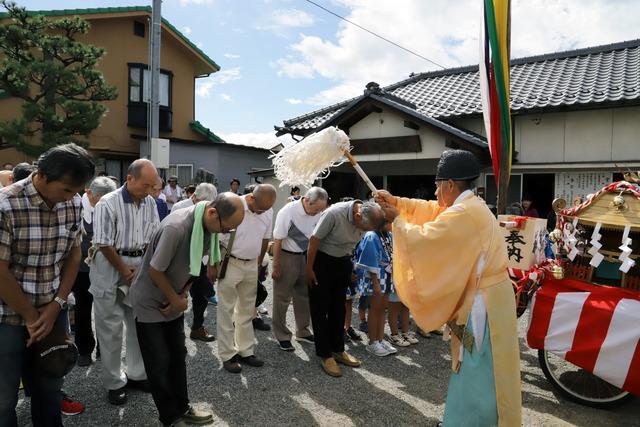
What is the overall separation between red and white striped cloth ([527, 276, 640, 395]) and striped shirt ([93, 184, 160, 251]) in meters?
3.93

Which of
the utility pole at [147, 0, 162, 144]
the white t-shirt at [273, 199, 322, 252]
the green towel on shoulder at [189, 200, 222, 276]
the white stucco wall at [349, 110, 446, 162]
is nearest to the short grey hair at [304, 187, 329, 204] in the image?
the white t-shirt at [273, 199, 322, 252]

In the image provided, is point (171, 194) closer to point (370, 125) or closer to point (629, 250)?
point (370, 125)

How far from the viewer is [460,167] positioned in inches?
121

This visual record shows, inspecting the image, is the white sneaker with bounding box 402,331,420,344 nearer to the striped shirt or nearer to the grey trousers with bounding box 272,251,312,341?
the grey trousers with bounding box 272,251,312,341

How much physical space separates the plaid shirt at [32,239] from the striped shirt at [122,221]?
0.95 meters

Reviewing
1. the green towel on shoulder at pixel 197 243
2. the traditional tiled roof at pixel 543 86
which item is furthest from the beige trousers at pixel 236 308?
the traditional tiled roof at pixel 543 86

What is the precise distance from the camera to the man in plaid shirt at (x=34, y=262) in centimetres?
258

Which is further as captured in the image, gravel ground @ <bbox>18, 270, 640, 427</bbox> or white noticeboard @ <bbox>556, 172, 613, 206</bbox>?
white noticeboard @ <bbox>556, 172, 613, 206</bbox>

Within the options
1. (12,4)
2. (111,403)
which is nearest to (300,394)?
(111,403)

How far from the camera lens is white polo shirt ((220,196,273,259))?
501 cm

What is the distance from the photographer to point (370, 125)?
11414 millimetres

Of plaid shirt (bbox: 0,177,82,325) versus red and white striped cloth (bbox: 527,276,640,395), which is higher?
plaid shirt (bbox: 0,177,82,325)

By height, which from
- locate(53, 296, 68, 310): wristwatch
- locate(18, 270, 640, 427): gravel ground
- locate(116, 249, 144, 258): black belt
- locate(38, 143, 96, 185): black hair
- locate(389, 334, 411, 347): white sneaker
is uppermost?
locate(38, 143, 96, 185): black hair

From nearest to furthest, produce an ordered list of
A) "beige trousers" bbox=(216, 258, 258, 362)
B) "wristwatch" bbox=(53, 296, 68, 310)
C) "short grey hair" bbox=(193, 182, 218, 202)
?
"wristwatch" bbox=(53, 296, 68, 310), "beige trousers" bbox=(216, 258, 258, 362), "short grey hair" bbox=(193, 182, 218, 202)
